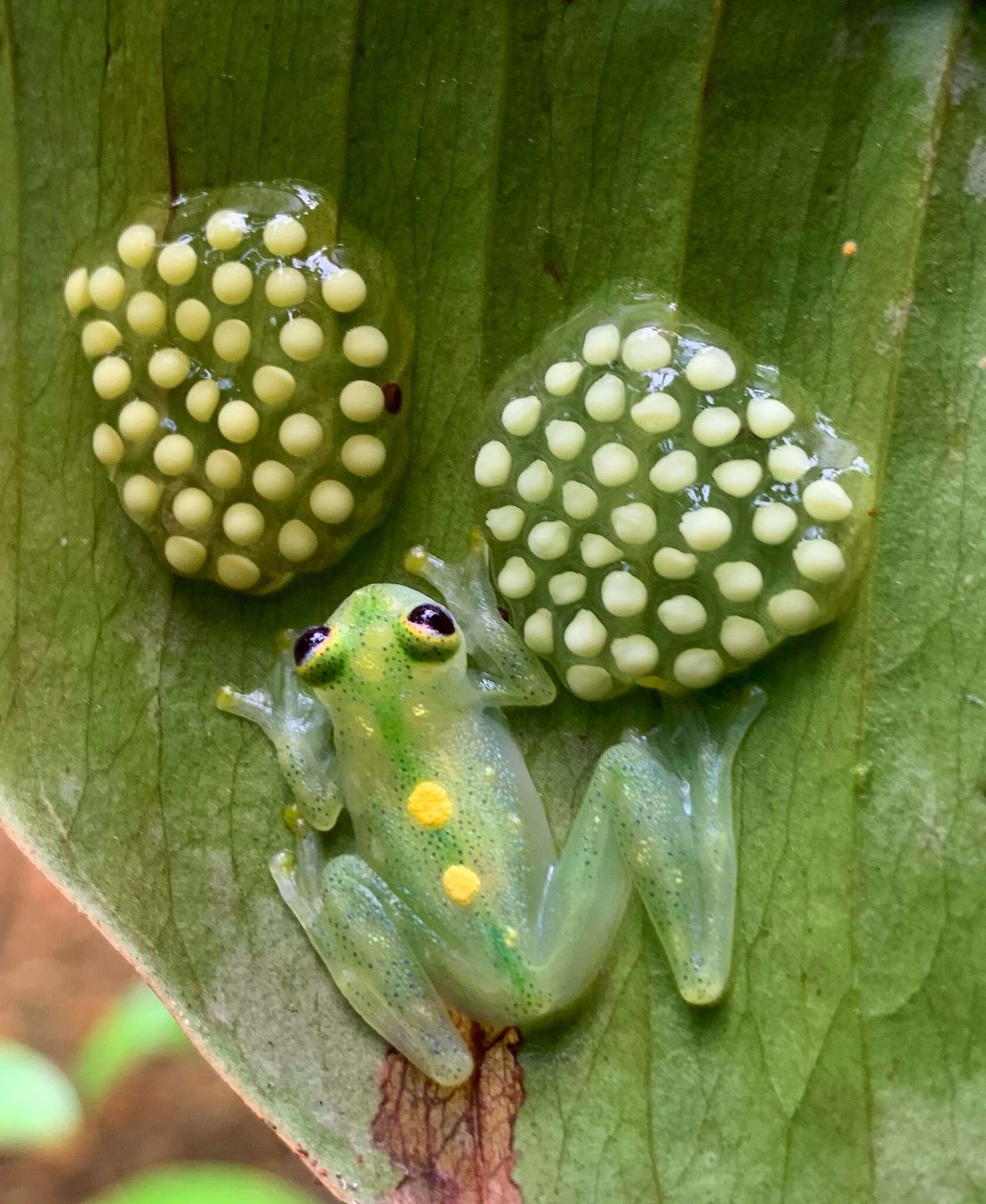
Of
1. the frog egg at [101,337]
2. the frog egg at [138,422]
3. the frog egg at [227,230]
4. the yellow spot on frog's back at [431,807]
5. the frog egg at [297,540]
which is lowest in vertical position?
the yellow spot on frog's back at [431,807]

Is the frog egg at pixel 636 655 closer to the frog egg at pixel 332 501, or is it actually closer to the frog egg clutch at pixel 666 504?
the frog egg clutch at pixel 666 504

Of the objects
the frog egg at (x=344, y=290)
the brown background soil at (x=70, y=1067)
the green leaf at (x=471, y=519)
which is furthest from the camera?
the brown background soil at (x=70, y=1067)

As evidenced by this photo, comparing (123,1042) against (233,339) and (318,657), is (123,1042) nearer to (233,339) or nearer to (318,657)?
(318,657)

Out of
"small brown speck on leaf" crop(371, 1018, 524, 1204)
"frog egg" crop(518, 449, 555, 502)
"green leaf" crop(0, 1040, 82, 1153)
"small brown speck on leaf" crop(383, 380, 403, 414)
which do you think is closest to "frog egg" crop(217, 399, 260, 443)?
"small brown speck on leaf" crop(383, 380, 403, 414)

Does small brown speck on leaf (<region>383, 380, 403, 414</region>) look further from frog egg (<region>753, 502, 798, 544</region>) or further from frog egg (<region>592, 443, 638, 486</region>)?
frog egg (<region>753, 502, 798, 544</region>)

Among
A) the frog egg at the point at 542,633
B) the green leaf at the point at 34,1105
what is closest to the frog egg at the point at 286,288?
the frog egg at the point at 542,633

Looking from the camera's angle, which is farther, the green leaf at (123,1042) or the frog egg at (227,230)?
the green leaf at (123,1042)
